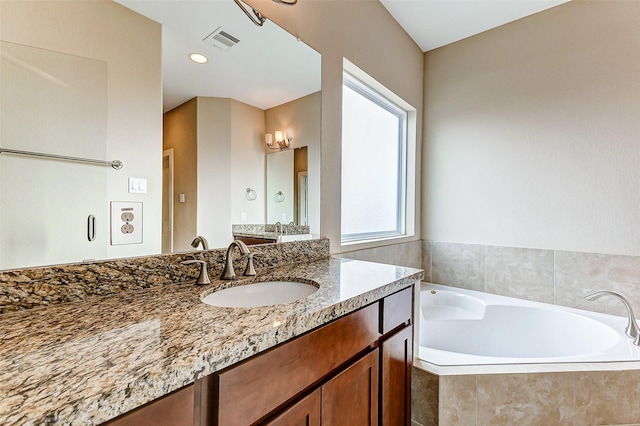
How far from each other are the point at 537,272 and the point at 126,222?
2557mm

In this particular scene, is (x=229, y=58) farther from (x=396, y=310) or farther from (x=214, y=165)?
(x=396, y=310)

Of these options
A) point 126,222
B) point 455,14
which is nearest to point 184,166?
point 126,222

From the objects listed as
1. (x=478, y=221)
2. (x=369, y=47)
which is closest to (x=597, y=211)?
(x=478, y=221)

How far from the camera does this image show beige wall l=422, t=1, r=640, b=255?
71.4 inches

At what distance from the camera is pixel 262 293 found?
1.07m

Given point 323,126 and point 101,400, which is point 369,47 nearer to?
point 323,126

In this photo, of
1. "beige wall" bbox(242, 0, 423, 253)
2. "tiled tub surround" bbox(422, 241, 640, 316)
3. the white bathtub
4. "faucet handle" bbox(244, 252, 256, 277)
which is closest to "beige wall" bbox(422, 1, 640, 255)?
"tiled tub surround" bbox(422, 241, 640, 316)

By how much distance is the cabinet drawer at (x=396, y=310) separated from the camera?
1.05 meters

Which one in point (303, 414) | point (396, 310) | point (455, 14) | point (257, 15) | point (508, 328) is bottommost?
point (508, 328)

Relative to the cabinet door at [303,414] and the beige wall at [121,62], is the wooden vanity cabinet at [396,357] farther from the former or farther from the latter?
the beige wall at [121,62]

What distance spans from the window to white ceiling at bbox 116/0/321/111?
23.5 inches

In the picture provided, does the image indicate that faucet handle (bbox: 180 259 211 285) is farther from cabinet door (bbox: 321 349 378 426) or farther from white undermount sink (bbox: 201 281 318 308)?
cabinet door (bbox: 321 349 378 426)

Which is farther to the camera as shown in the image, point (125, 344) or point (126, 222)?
point (126, 222)

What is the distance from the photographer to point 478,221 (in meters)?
2.35
